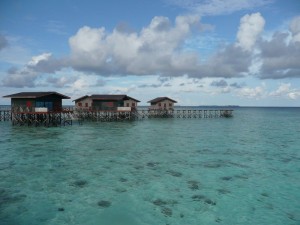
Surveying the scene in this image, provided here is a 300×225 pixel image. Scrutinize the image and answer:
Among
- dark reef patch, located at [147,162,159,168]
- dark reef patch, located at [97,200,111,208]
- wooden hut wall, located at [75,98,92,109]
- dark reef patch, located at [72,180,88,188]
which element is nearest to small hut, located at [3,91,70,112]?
wooden hut wall, located at [75,98,92,109]

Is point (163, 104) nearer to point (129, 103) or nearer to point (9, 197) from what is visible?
point (129, 103)

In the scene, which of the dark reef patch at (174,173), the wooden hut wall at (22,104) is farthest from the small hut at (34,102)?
the dark reef patch at (174,173)

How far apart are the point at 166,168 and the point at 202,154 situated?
5.68 metres

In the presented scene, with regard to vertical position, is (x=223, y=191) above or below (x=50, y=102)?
below

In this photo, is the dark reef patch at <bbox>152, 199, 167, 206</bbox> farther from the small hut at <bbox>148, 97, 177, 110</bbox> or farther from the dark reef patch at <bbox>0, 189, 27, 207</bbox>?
the small hut at <bbox>148, 97, 177, 110</bbox>

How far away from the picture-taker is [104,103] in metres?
51.2

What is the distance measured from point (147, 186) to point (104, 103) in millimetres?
38506

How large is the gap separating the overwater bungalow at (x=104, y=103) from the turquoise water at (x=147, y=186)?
26891mm

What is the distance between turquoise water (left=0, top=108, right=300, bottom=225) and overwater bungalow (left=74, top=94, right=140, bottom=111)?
26.9m

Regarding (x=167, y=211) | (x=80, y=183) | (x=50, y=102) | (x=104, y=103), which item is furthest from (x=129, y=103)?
(x=167, y=211)

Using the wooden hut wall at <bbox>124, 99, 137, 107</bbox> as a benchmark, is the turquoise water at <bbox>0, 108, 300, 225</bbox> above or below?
below

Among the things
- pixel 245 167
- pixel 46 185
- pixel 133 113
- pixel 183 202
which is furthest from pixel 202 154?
pixel 133 113

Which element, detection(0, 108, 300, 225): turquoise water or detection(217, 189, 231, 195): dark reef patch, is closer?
detection(0, 108, 300, 225): turquoise water

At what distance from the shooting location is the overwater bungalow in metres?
50.8
